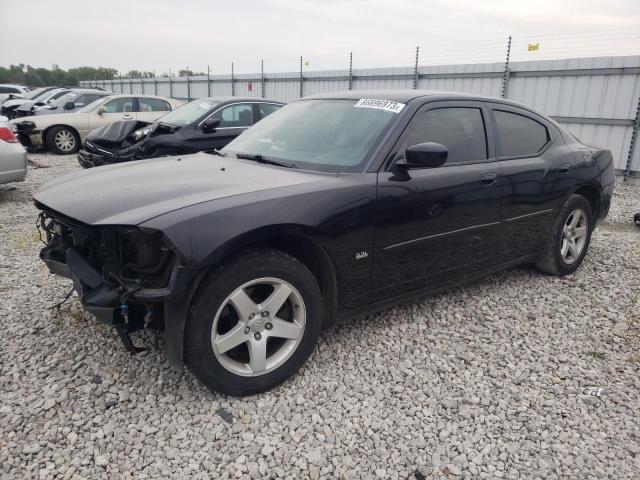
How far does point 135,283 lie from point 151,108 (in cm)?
1130

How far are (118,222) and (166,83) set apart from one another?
2554cm

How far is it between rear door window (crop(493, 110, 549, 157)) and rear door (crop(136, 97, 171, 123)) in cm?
1019

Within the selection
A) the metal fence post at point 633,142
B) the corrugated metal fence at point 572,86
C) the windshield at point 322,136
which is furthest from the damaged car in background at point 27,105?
the metal fence post at point 633,142

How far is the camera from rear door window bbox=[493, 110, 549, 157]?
379 centimetres

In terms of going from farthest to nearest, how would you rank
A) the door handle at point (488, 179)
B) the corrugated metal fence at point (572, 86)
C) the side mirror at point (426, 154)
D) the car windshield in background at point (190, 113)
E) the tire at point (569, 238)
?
the corrugated metal fence at point (572, 86) < the car windshield in background at point (190, 113) < the tire at point (569, 238) < the door handle at point (488, 179) < the side mirror at point (426, 154)

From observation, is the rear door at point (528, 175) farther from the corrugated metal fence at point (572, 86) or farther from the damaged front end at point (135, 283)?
the corrugated metal fence at point (572, 86)

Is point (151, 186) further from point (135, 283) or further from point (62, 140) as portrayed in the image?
point (62, 140)

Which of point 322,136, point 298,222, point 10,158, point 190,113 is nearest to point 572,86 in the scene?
point 190,113

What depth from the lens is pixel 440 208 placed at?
319 cm

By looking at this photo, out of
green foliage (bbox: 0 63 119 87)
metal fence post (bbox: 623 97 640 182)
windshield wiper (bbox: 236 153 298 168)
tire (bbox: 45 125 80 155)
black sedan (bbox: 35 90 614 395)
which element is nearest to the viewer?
black sedan (bbox: 35 90 614 395)

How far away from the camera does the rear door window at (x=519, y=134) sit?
12.4 feet

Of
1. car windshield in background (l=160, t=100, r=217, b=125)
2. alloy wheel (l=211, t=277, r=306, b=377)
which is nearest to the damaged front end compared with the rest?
alloy wheel (l=211, t=277, r=306, b=377)

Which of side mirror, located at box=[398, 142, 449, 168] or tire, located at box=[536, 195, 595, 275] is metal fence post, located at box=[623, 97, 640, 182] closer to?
tire, located at box=[536, 195, 595, 275]

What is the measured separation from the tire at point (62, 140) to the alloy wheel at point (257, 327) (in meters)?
11.2
